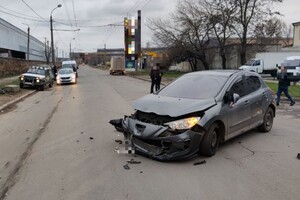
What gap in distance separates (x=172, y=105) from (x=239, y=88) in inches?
79.1

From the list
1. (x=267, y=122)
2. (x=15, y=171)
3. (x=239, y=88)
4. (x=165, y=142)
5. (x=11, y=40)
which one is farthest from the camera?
(x=11, y=40)

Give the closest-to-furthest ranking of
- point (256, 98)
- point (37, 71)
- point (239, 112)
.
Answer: point (239, 112), point (256, 98), point (37, 71)

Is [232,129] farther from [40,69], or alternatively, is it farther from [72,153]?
[40,69]

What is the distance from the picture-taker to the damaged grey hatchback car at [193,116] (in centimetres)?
644

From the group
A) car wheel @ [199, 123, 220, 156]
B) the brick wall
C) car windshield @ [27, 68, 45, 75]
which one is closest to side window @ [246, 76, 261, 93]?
car wheel @ [199, 123, 220, 156]

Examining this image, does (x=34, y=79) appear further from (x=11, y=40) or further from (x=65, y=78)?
(x=11, y=40)

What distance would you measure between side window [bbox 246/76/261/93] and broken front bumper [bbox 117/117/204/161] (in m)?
2.62

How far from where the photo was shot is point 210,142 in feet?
22.2

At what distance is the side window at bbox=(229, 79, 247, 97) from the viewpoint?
25.8 feet

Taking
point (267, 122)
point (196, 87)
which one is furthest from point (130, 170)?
point (267, 122)

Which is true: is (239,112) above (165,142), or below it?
above

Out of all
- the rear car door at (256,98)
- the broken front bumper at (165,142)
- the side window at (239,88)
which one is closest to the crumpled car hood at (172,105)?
the broken front bumper at (165,142)

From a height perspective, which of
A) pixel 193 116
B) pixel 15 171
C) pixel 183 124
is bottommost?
pixel 15 171

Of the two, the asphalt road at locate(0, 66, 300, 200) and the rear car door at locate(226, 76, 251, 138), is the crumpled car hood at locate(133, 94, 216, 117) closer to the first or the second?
the rear car door at locate(226, 76, 251, 138)
